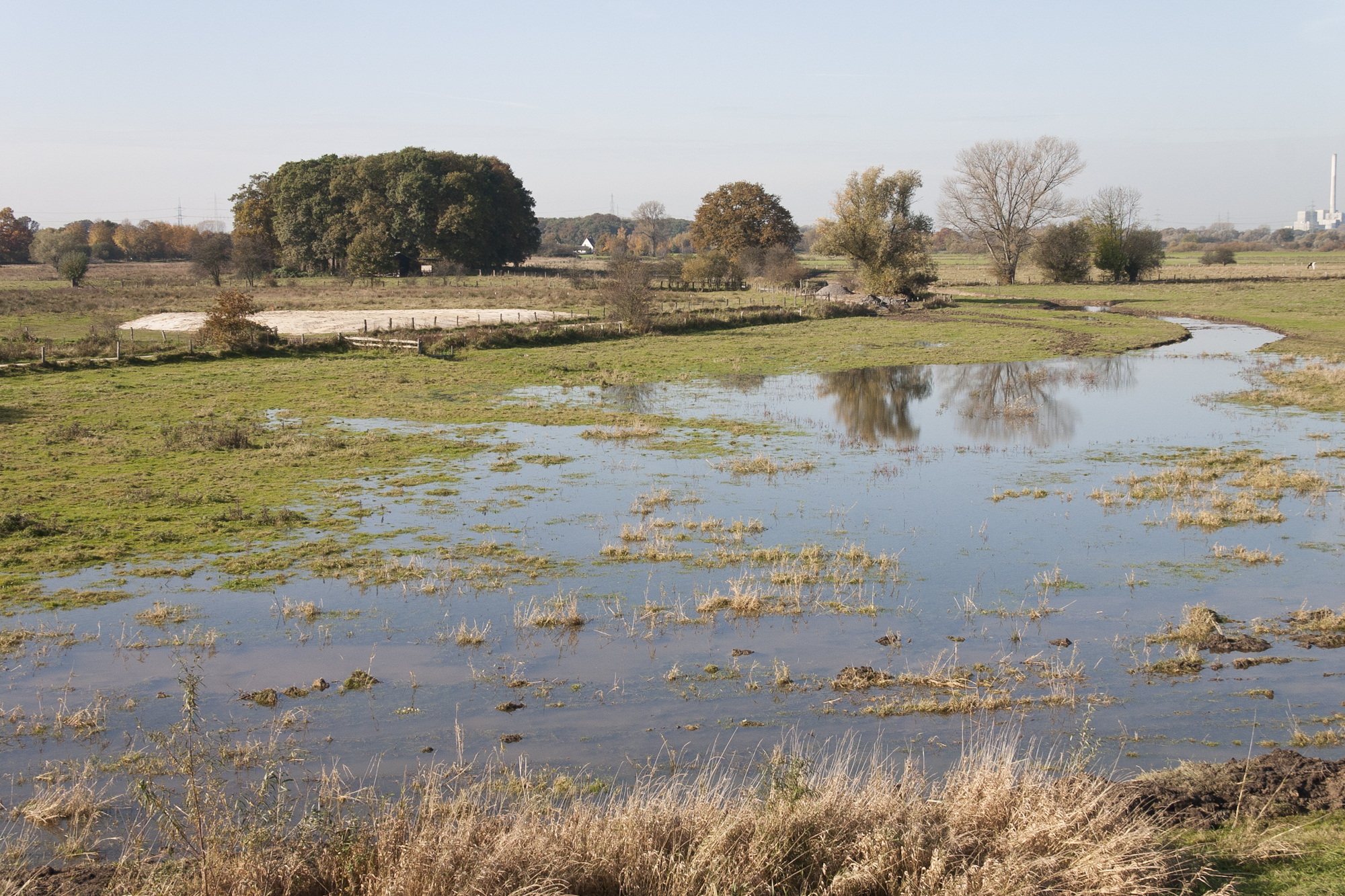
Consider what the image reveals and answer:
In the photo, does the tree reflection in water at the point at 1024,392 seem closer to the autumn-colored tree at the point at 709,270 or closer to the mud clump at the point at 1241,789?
the mud clump at the point at 1241,789

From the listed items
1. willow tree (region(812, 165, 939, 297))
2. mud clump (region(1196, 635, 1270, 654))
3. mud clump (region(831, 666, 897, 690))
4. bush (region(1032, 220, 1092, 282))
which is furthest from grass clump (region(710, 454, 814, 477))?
bush (region(1032, 220, 1092, 282))

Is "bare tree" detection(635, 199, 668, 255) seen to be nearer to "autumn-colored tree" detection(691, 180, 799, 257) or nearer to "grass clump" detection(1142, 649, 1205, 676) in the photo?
"autumn-colored tree" detection(691, 180, 799, 257)

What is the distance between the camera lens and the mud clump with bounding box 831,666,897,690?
10555mm

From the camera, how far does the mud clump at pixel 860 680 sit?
10555 mm

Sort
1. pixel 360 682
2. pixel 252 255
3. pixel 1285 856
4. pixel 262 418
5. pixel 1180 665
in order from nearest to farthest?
pixel 1285 856, pixel 360 682, pixel 1180 665, pixel 262 418, pixel 252 255

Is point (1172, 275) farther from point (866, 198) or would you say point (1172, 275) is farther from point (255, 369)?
point (255, 369)

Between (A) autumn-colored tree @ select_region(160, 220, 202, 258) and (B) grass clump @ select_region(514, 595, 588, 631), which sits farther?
(A) autumn-colored tree @ select_region(160, 220, 202, 258)

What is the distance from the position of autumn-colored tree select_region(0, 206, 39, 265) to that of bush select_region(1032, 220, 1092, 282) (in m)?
115

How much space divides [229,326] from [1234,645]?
38.2 metres

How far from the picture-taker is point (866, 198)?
2891 inches

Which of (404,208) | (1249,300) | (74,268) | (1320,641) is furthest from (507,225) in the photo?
(1320,641)

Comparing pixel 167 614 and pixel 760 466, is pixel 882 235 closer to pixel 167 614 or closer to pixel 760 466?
pixel 760 466

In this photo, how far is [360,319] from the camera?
52.8m

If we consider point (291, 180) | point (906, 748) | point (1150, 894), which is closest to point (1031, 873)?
point (1150, 894)
